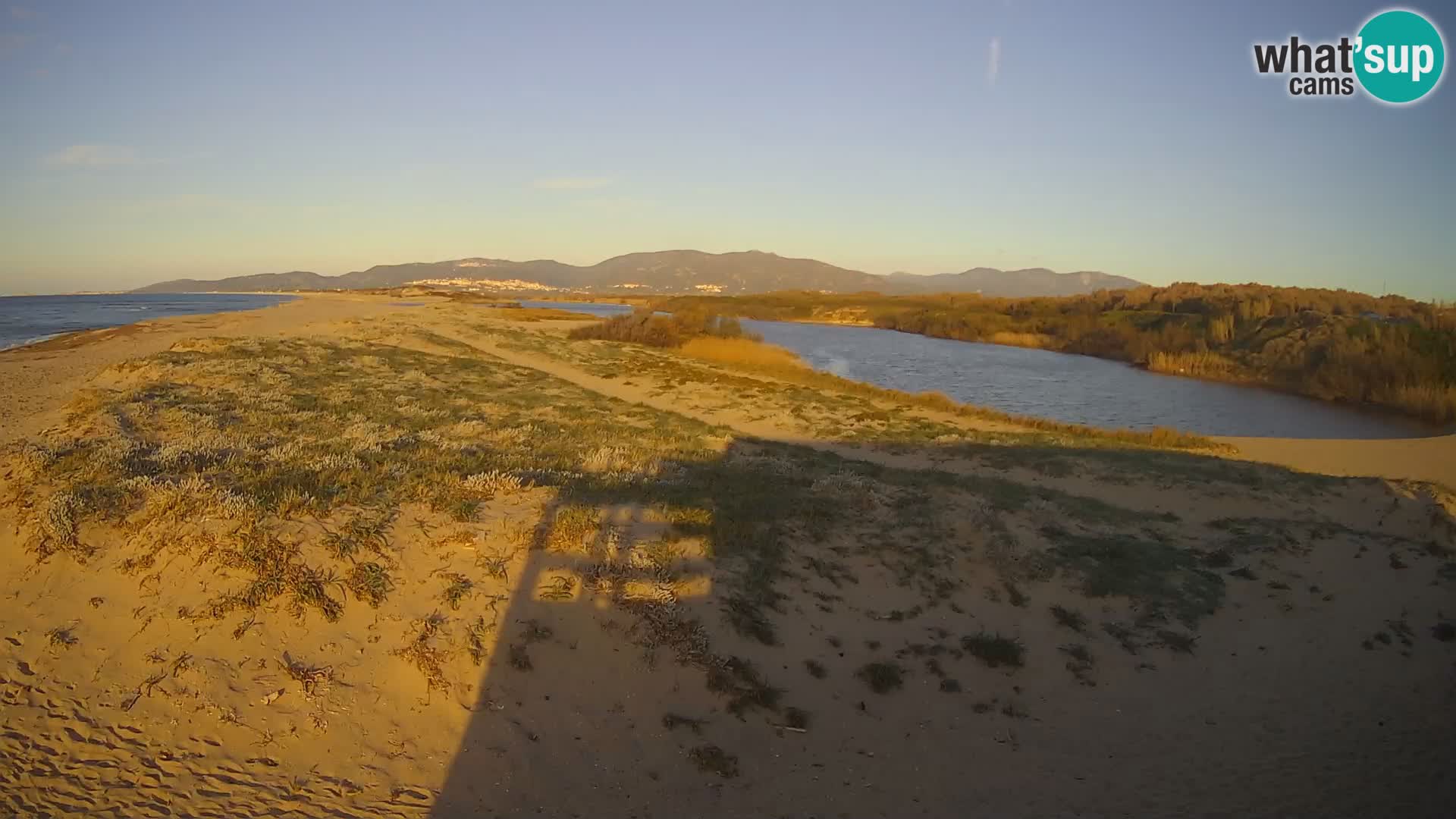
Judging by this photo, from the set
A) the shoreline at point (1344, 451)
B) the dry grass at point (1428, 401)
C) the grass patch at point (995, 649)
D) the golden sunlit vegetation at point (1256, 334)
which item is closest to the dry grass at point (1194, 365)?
the golden sunlit vegetation at point (1256, 334)

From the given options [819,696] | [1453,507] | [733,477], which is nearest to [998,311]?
[1453,507]

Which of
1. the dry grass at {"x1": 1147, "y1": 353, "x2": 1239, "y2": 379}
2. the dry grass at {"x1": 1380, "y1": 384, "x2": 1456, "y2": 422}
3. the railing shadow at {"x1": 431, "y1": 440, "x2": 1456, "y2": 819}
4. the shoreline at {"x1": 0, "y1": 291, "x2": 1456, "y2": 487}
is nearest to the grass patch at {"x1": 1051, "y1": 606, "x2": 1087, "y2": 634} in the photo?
the railing shadow at {"x1": 431, "y1": 440, "x2": 1456, "y2": 819}

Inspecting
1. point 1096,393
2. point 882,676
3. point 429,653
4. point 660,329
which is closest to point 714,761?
point 882,676

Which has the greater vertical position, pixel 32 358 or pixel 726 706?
pixel 32 358

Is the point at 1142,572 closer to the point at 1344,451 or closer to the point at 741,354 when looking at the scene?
the point at 1344,451

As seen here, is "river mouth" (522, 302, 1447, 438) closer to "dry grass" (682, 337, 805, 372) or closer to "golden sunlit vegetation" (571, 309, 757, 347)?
"dry grass" (682, 337, 805, 372)

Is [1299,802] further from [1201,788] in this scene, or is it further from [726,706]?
[726,706]
